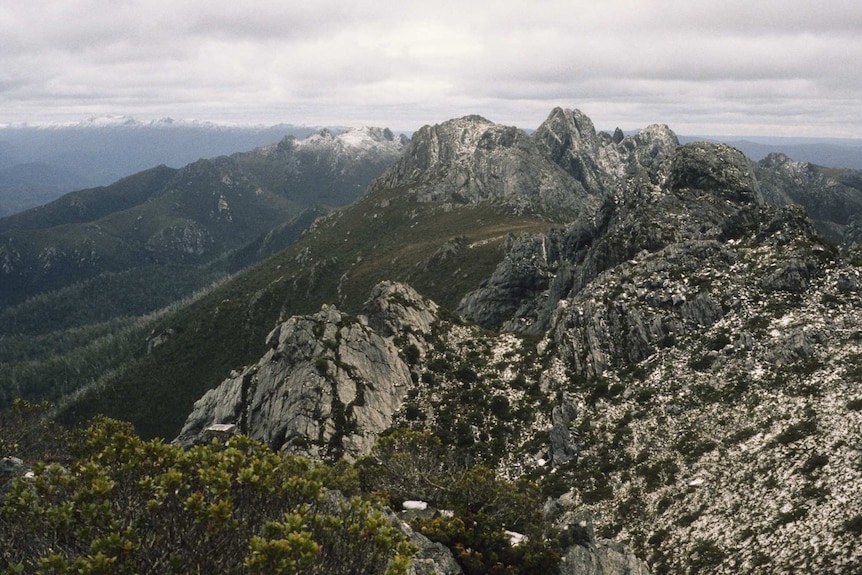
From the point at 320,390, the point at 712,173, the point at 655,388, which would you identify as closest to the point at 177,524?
the point at 320,390

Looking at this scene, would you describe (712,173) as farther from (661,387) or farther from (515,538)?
(515,538)

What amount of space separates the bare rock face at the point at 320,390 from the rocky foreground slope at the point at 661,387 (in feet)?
0.87

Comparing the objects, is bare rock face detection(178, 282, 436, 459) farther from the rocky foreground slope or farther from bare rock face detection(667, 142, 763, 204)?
bare rock face detection(667, 142, 763, 204)

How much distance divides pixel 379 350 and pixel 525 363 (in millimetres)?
21398

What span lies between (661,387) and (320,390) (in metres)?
41.0

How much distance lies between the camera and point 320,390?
2625 inches

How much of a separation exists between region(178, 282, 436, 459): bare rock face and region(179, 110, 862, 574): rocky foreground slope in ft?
A: 0.87

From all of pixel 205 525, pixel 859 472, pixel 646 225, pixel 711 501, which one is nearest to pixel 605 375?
pixel 711 501

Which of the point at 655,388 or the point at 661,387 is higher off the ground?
the point at 661,387

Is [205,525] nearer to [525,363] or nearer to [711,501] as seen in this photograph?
[711,501]

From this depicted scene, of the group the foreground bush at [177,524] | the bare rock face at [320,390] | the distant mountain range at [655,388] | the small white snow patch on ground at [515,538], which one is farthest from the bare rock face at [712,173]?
the foreground bush at [177,524]

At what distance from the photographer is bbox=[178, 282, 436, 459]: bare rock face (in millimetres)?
62969

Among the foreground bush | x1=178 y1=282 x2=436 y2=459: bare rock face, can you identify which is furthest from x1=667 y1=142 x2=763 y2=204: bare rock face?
the foreground bush

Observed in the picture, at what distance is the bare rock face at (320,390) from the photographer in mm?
62969
